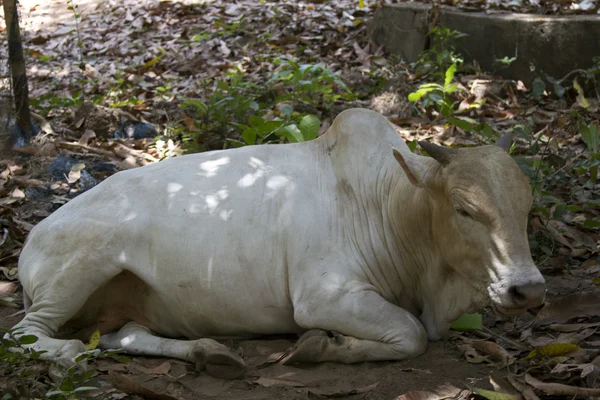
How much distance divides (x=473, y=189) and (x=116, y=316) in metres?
1.82

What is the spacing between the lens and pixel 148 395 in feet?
10.3

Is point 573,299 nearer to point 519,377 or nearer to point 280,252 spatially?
point 519,377

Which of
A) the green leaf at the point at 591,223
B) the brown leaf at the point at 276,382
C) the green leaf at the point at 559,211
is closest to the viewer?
the brown leaf at the point at 276,382

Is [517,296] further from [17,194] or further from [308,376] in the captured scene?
[17,194]

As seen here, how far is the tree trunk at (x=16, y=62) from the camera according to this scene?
224 inches

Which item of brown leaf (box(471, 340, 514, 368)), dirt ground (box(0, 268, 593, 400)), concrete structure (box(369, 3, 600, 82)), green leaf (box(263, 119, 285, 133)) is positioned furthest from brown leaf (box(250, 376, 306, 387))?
concrete structure (box(369, 3, 600, 82))

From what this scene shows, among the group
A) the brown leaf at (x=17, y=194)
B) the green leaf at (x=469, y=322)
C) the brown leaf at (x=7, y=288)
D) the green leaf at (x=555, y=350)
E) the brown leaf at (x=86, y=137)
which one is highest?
the green leaf at (x=555, y=350)

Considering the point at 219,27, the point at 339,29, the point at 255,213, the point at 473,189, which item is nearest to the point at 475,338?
the point at 473,189

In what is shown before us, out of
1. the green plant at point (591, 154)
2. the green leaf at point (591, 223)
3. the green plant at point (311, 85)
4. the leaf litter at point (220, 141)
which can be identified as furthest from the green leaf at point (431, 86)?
the green leaf at point (591, 223)

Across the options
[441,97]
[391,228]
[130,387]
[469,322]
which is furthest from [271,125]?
[130,387]

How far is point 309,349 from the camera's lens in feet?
11.2

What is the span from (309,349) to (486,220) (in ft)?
3.00

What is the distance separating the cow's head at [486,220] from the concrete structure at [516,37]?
3.70 metres

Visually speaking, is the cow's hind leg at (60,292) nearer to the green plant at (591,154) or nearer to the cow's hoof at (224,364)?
the cow's hoof at (224,364)
